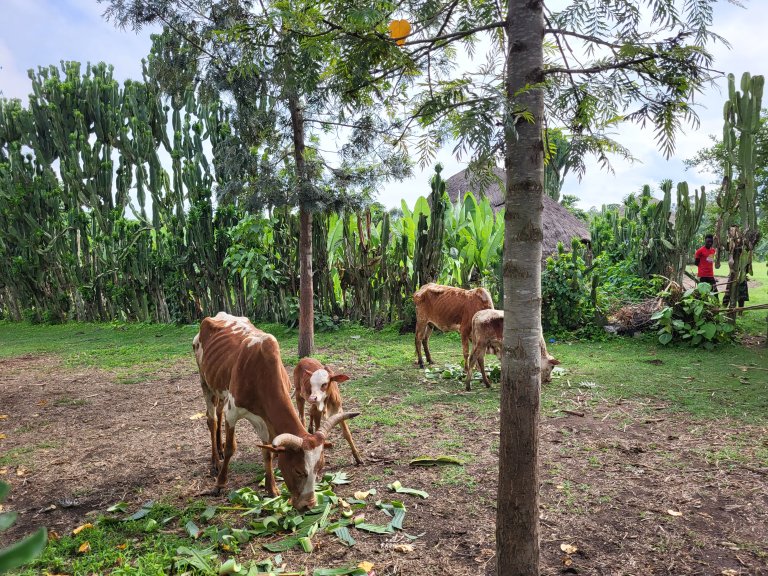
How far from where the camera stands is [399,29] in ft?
8.86

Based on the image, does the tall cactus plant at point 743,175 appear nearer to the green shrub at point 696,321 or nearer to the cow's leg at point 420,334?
the green shrub at point 696,321

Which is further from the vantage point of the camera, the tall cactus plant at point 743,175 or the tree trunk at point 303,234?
the tall cactus plant at point 743,175

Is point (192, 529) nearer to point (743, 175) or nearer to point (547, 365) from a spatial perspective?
point (547, 365)

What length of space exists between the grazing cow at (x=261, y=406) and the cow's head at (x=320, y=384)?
0.53m

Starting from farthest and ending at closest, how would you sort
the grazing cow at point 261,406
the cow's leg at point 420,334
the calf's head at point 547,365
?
the cow's leg at point 420,334 → the calf's head at point 547,365 → the grazing cow at point 261,406

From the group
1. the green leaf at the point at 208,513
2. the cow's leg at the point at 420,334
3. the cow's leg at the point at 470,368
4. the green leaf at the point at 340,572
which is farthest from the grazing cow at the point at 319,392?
the cow's leg at the point at 420,334

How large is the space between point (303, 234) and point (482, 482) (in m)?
5.37

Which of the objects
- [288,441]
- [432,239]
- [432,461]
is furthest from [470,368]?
[432,239]

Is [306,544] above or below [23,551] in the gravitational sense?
below

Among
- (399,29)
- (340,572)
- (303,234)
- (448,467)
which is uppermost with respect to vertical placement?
(399,29)

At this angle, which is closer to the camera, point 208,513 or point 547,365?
point 208,513

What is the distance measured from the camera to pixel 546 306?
35.6 feet

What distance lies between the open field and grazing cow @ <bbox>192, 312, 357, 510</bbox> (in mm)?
356

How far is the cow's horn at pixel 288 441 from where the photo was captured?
363cm
